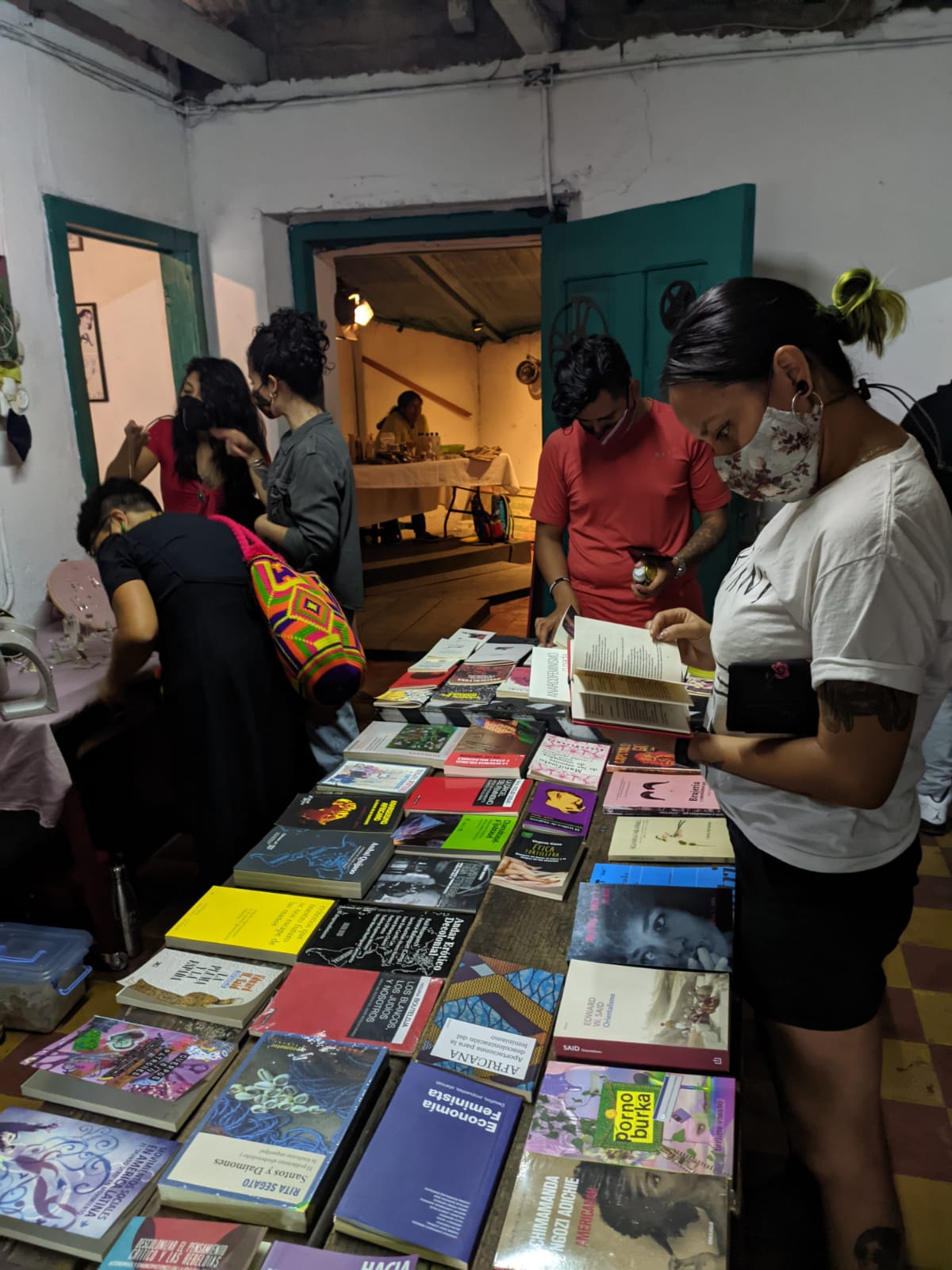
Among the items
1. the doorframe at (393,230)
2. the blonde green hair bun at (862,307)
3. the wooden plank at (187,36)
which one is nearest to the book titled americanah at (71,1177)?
the blonde green hair bun at (862,307)

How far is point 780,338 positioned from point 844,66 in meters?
2.79

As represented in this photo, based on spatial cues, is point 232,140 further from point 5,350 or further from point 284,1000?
point 284,1000

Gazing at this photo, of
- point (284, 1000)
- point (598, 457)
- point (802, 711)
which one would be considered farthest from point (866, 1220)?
point (598, 457)

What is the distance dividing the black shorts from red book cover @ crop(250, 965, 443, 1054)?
0.45m

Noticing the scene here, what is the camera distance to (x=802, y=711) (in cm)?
98

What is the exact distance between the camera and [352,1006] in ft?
3.62

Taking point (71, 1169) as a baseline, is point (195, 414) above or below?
above

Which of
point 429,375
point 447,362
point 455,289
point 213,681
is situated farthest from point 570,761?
point 447,362

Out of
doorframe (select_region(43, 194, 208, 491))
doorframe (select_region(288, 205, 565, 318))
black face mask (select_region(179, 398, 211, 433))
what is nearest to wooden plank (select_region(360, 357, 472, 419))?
doorframe (select_region(288, 205, 565, 318))

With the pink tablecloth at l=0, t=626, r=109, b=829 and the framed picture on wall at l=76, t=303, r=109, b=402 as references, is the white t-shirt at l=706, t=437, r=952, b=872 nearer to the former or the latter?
the pink tablecloth at l=0, t=626, r=109, b=829

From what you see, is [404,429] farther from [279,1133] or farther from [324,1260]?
[324,1260]

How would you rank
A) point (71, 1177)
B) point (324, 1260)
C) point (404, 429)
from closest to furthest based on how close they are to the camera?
point (324, 1260) < point (71, 1177) < point (404, 429)

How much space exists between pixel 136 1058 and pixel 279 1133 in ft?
0.80

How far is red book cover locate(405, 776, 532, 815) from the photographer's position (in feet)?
5.16
